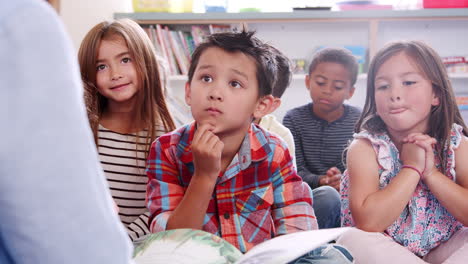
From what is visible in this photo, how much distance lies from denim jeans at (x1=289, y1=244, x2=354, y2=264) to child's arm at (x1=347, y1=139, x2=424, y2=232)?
0.50 ft

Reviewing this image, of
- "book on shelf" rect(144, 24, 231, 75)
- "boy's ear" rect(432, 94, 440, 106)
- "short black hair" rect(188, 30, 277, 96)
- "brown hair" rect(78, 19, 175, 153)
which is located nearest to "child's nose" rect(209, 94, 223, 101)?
"short black hair" rect(188, 30, 277, 96)

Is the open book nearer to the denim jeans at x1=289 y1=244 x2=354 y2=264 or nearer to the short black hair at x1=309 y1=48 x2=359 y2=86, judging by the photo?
the denim jeans at x1=289 y1=244 x2=354 y2=264

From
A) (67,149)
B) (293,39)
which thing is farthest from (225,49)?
(293,39)

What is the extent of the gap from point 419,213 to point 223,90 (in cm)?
53

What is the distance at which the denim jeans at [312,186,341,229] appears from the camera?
1.46 meters

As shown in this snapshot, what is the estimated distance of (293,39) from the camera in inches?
128

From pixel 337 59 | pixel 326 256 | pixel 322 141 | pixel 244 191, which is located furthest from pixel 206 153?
pixel 337 59

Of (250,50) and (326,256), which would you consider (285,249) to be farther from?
(250,50)

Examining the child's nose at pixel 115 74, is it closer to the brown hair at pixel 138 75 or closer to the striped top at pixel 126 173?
the brown hair at pixel 138 75

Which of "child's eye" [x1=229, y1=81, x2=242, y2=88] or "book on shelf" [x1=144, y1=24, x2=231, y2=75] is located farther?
"book on shelf" [x1=144, y1=24, x2=231, y2=75]

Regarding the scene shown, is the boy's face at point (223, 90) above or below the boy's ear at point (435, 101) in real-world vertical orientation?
above

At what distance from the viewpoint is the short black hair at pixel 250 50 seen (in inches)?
43.3

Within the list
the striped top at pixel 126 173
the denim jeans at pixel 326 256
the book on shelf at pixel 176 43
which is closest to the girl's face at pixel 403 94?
the denim jeans at pixel 326 256

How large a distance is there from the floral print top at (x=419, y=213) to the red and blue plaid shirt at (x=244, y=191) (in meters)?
0.20
